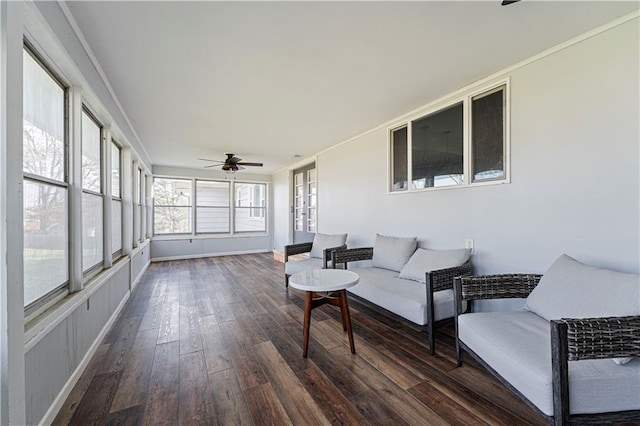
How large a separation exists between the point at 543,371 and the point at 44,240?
9.31 ft

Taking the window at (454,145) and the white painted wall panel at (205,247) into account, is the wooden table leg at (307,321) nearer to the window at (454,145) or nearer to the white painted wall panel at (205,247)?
the window at (454,145)

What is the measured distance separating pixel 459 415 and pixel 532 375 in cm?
50

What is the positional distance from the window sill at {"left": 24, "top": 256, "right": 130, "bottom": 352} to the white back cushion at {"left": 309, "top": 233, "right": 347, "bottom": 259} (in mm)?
2795

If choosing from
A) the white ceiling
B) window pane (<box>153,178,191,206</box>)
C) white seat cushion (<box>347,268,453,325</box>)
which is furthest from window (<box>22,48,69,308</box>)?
window pane (<box>153,178,191,206</box>)

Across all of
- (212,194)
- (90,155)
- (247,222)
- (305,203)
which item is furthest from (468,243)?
(212,194)

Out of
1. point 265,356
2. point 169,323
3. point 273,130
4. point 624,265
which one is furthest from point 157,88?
point 624,265

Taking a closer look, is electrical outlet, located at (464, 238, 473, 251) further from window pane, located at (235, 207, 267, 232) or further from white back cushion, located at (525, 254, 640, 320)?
window pane, located at (235, 207, 267, 232)

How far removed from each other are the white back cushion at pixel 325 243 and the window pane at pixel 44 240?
308 centimetres

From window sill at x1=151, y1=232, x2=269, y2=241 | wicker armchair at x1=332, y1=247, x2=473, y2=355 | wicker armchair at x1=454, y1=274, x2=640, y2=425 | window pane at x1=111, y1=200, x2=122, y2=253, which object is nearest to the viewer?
wicker armchair at x1=454, y1=274, x2=640, y2=425

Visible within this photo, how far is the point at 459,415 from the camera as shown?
1.50 meters

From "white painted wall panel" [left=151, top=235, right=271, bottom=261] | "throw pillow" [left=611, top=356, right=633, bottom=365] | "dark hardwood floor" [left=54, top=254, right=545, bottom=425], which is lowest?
"dark hardwood floor" [left=54, top=254, right=545, bottom=425]

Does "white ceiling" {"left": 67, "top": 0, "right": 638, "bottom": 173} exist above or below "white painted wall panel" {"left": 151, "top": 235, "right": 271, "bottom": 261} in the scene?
above

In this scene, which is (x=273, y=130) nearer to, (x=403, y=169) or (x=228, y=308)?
(x=403, y=169)

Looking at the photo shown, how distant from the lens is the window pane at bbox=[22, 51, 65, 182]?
1.44 m
